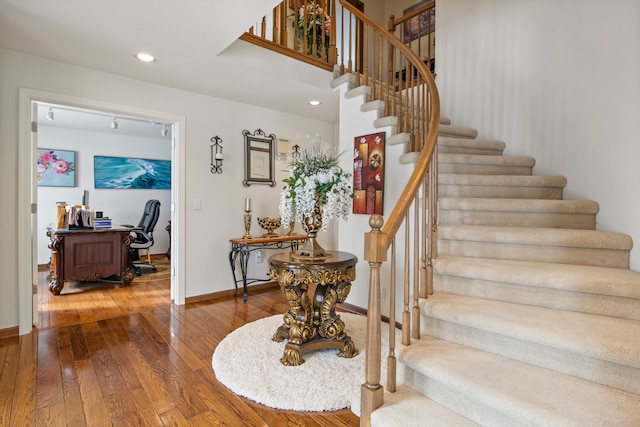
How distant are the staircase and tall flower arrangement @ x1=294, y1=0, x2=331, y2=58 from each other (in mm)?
2464

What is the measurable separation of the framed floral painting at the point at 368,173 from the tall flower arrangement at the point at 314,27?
1.19 meters

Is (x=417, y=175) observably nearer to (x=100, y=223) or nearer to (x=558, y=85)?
(x=558, y=85)

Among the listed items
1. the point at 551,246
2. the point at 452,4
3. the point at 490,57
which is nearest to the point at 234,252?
the point at 551,246

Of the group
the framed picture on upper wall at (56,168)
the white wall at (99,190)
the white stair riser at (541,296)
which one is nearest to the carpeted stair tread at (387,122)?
the white stair riser at (541,296)

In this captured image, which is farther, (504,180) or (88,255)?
(88,255)

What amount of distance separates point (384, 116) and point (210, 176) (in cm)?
214

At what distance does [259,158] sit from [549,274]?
3.53m

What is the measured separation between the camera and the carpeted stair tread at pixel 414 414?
53.6 inches

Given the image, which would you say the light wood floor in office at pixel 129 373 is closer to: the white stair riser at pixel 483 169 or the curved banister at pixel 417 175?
the curved banister at pixel 417 175

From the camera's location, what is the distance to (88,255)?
4.40 metres

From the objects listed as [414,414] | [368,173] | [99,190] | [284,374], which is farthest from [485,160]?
[99,190]

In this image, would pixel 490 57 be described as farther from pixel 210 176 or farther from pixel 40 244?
pixel 40 244

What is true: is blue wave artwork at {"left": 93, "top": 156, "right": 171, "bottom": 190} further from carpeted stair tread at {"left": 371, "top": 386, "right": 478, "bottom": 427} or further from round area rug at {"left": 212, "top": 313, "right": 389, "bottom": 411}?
carpeted stair tread at {"left": 371, "top": 386, "right": 478, "bottom": 427}

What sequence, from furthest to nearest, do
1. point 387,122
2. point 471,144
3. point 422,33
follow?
point 422,33
point 471,144
point 387,122
